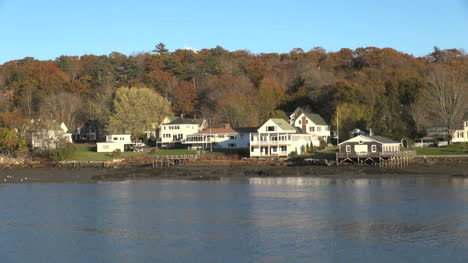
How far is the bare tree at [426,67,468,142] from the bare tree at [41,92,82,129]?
197 ft

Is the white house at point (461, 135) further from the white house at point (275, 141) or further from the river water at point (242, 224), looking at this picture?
the river water at point (242, 224)

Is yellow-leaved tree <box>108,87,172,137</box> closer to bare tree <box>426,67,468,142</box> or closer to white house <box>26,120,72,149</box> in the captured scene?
white house <box>26,120,72,149</box>

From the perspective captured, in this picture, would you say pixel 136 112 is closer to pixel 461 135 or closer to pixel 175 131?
pixel 175 131

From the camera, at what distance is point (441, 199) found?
37.8 m

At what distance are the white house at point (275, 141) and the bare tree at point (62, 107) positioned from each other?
4396 cm

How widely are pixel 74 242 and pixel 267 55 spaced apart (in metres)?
119

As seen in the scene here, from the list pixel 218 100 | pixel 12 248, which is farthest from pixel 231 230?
pixel 218 100

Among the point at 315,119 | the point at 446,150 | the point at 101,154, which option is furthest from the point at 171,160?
the point at 446,150

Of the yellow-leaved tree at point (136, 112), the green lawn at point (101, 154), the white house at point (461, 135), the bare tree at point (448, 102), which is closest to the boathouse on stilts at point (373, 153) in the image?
the bare tree at point (448, 102)

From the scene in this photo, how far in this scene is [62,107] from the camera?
104938mm

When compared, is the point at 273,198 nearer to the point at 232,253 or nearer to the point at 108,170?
the point at 232,253

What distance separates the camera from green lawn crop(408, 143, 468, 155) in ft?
212

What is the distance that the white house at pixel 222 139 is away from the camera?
78.9 metres

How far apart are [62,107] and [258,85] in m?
35.2
